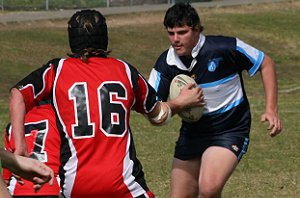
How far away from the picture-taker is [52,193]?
257 inches

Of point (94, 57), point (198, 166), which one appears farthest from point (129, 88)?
point (198, 166)

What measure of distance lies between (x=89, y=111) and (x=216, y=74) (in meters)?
2.49

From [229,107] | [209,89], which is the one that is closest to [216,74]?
[209,89]

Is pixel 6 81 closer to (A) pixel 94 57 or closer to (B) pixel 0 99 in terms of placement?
(B) pixel 0 99

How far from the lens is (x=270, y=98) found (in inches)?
323

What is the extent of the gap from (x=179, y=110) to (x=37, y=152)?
1339 mm

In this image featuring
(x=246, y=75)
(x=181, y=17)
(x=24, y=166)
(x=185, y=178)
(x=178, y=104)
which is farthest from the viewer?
(x=246, y=75)

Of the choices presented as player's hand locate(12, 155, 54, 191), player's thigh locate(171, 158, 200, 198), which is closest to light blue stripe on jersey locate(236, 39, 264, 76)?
player's thigh locate(171, 158, 200, 198)

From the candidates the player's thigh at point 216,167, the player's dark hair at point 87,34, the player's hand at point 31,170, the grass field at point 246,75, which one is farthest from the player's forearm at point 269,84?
the player's hand at point 31,170

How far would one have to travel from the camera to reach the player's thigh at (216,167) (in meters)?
8.03

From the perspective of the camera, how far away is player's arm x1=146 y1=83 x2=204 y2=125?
6.57 metres

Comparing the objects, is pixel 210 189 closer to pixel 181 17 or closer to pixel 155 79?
pixel 155 79

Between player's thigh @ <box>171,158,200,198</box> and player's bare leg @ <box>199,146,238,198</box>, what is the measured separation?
0.27 meters

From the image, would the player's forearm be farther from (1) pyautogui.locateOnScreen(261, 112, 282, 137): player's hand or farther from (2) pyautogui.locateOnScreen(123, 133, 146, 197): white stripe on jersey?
(2) pyautogui.locateOnScreen(123, 133, 146, 197): white stripe on jersey
